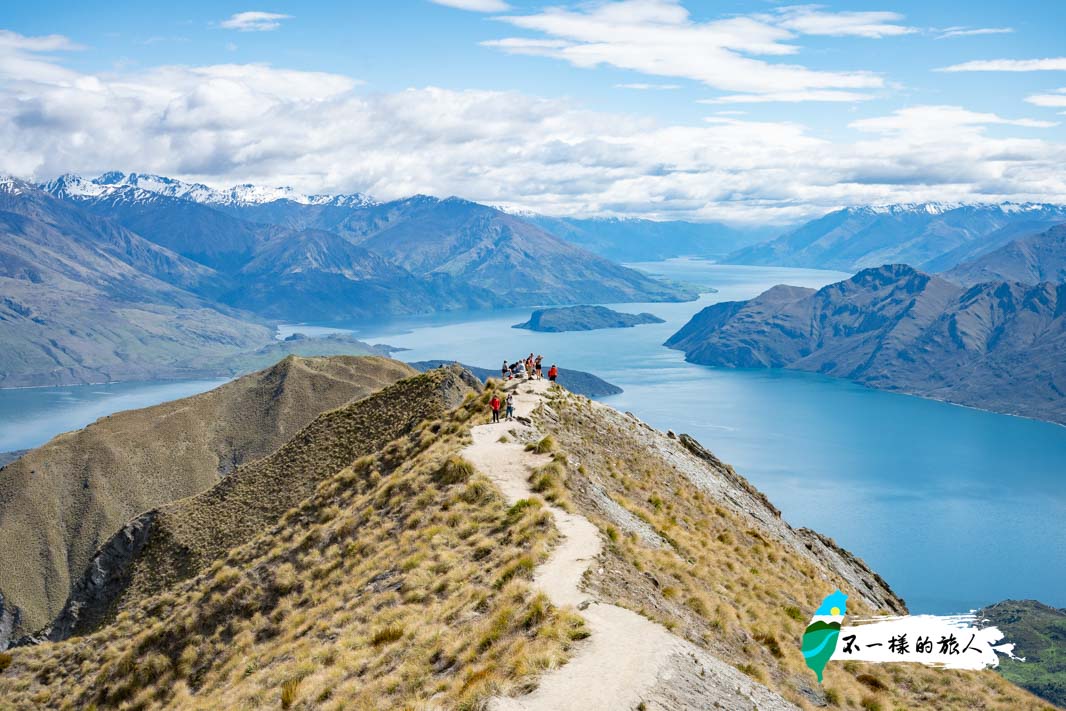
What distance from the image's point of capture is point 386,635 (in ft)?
82.8

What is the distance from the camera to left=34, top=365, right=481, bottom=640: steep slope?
61.1 meters

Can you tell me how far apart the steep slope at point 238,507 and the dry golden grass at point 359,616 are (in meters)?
13.2

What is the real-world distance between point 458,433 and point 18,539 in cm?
11636

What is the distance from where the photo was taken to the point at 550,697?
18.1 meters

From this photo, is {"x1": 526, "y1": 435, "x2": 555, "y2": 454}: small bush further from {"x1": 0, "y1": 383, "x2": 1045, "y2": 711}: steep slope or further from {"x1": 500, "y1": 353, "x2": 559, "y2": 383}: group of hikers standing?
{"x1": 500, "y1": 353, "x2": 559, "y2": 383}: group of hikers standing

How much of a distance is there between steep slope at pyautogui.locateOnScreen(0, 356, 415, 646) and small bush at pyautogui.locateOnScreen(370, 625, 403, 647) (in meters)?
113

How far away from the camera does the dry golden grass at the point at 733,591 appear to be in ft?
83.1

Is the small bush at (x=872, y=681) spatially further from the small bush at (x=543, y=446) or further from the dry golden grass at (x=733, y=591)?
the small bush at (x=543, y=446)

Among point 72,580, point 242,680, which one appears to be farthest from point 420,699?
point 72,580

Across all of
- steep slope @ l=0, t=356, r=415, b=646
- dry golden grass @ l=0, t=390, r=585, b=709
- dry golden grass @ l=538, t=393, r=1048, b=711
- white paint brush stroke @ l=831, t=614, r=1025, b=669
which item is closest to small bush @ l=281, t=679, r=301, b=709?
dry golden grass @ l=0, t=390, r=585, b=709

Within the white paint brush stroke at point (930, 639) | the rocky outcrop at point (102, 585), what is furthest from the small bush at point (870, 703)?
the rocky outcrop at point (102, 585)

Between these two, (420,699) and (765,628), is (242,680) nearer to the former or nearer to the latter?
(420,699)

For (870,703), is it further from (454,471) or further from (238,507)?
(238,507)

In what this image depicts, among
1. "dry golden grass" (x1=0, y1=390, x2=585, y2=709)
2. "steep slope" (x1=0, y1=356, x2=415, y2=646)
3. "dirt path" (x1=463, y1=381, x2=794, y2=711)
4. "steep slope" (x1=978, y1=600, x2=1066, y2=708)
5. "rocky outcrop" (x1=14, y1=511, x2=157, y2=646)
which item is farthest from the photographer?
"steep slope" (x1=978, y1=600, x2=1066, y2=708)
